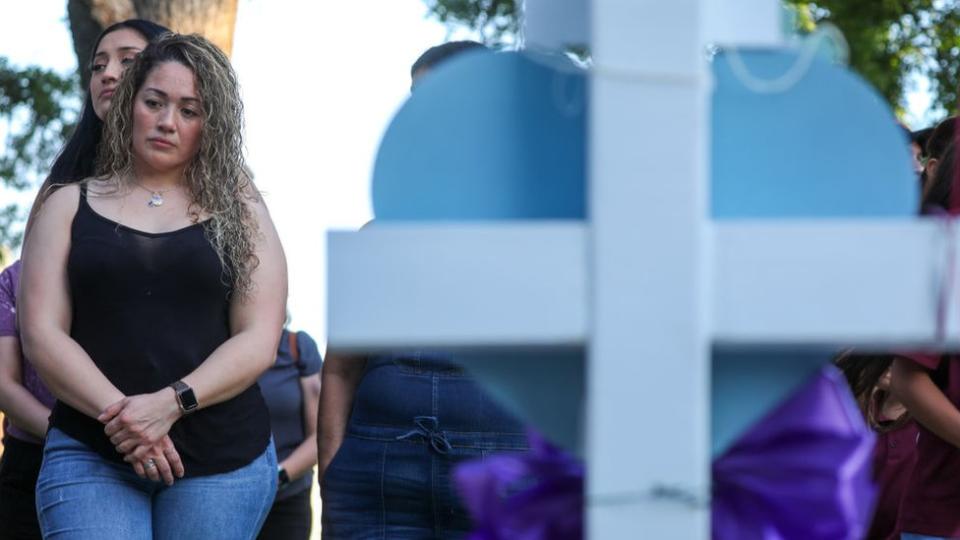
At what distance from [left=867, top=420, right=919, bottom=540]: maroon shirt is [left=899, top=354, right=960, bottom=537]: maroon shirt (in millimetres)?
456

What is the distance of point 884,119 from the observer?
140 centimetres

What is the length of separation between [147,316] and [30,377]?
78cm

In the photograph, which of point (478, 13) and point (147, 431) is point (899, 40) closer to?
point (478, 13)

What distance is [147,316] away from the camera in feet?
10.5

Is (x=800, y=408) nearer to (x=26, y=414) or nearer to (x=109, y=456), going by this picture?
(x=109, y=456)

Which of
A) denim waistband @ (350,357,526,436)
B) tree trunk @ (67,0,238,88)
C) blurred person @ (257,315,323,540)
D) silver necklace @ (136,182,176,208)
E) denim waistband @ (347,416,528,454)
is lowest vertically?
blurred person @ (257,315,323,540)

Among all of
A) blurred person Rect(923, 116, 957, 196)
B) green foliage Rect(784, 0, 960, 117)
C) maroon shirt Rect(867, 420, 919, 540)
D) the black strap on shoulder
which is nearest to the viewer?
maroon shirt Rect(867, 420, 919, 540)

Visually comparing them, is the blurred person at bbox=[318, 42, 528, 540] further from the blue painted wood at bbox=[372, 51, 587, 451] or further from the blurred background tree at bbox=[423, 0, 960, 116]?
the blurred background tree at bbox=[423, 0, 960, 116]

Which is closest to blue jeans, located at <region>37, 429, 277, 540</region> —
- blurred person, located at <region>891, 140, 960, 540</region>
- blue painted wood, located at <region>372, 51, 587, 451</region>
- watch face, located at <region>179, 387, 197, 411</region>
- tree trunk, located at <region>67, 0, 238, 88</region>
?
watch face, located at <region>179, 387, 197, 411</region>

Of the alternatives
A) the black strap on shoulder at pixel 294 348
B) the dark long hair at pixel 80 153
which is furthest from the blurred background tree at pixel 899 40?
the dark long hair at pixel 80 153

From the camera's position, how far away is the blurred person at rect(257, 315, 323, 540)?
477cm

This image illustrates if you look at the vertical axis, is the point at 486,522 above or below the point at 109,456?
above

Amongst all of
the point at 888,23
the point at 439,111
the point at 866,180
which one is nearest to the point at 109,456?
the point at 439,111

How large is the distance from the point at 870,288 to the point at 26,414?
9.27ft
